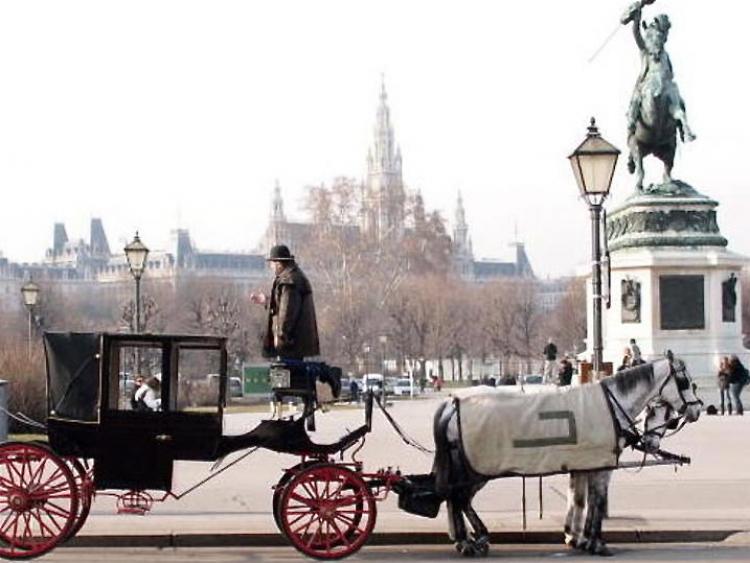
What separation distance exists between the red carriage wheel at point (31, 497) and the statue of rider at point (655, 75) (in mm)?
30434

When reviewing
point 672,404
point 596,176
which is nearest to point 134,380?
point 596,176

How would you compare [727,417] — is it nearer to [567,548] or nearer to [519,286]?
[567,548]

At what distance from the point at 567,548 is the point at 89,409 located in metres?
4.61

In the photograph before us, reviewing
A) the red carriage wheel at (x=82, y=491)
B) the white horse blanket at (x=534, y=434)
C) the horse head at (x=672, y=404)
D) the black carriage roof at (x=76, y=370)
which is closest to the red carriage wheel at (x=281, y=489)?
the black carriage roof at (x=76, y=370)

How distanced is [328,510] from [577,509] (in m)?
2.37

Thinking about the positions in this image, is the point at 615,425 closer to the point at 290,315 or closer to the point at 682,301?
the point at 290,315

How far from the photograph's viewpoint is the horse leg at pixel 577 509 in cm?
1371

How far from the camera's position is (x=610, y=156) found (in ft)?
57.2

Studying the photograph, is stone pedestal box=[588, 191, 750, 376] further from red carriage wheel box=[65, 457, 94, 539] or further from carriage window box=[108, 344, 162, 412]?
red carriage wheel box=[65, 457, 94, 539]

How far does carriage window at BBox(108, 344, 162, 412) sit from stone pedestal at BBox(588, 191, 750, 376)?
17880mm

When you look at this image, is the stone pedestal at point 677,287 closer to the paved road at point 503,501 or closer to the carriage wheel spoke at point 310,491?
the paved road at point 503,501

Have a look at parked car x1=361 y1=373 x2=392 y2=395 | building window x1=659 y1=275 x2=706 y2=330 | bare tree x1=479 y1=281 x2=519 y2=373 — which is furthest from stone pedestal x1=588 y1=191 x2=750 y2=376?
bare tree x1=479 y1=281 x2=519 y2=373

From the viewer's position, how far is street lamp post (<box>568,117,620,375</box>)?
57.1 ft

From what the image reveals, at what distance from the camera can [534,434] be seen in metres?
13.4
